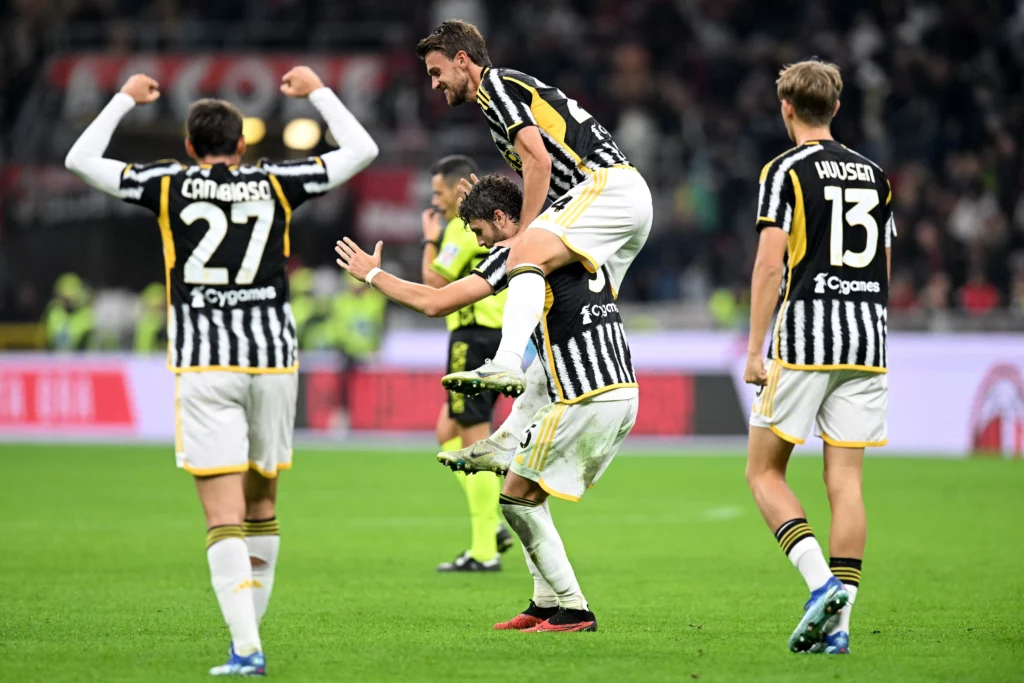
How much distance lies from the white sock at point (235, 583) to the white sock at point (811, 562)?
87.1 inches

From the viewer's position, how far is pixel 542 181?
20.6ft

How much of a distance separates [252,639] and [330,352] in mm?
16892

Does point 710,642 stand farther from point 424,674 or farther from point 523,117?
point 523,117

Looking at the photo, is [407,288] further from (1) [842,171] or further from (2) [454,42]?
(1) [842,171]

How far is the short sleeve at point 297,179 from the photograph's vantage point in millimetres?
5727

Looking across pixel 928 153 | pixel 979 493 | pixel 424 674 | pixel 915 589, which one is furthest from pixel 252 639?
pixel 928 153

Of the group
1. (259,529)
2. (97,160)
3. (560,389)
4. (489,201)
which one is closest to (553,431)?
(560,389)

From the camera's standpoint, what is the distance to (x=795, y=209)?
6.01 metres

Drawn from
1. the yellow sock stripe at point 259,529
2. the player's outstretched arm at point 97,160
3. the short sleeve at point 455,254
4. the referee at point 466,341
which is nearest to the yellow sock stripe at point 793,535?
the yellow sock stripe at point 259,529

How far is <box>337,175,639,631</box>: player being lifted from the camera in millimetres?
6262

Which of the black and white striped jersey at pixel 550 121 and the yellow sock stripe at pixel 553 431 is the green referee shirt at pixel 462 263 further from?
the yellow sock stripe at pixel 553 431

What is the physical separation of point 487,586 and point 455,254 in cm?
211

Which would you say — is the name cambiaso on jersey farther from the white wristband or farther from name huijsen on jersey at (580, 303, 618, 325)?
name huijsen on jersey at (580, 303, 618, 325)

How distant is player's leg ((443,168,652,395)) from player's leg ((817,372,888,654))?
1.12m
